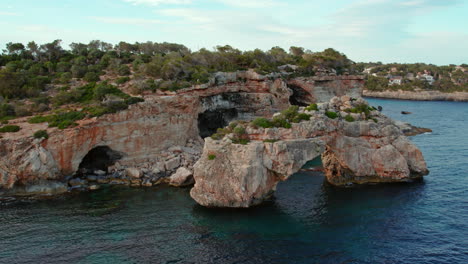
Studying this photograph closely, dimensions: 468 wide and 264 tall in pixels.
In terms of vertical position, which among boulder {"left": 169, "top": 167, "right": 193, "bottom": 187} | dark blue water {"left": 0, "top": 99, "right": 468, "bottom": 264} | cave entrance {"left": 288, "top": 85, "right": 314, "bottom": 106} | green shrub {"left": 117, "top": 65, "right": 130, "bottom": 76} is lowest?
dark blue water {"left": 0, "top": 99, "right": 468, "bottom": 264}

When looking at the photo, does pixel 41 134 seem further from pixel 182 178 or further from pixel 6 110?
pixel 182 178

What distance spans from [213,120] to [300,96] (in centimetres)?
1687

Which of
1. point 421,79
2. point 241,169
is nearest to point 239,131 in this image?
point 241,169

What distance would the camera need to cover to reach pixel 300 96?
Result: 57125 millimetres

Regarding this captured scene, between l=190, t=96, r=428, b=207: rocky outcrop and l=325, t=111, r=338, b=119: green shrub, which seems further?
l=325, t=111, r=338, b=119: green shrub

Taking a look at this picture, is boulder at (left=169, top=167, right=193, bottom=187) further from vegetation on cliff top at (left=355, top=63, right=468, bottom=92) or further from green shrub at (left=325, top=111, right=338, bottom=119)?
vegetation on cliff top at (left=355, top=63, right=468, bottom=92)

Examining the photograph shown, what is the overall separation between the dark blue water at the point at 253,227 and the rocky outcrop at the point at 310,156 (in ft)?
4.57

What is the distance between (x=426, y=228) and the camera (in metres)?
23.1

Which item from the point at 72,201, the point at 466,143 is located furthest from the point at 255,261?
the point at 466,143

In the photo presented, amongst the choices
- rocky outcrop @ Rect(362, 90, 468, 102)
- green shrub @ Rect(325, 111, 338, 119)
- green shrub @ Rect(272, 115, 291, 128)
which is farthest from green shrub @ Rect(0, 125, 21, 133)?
rocky outcrop @ Rect(362, 90, 468, 102)

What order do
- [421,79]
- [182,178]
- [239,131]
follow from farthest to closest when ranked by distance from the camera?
[421,79], [182,178], [239,131]

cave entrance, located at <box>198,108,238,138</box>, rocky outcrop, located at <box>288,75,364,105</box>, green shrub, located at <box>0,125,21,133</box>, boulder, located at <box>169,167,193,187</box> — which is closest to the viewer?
green shrub, located at <box>0,125,21,133</box>

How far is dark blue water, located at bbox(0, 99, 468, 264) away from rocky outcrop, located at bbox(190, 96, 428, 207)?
4.57 ft

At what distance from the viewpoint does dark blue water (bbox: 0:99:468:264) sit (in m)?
20.1
